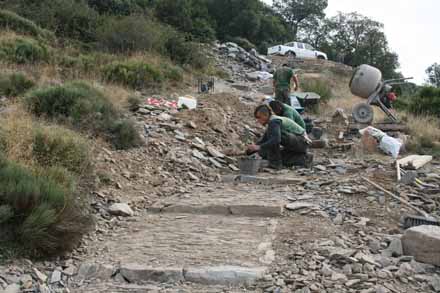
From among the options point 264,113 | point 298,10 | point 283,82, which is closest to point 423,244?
point 264,113

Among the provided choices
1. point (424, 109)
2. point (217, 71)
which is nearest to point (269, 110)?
point (424, 109)

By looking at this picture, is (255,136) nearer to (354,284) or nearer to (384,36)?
(354,284)

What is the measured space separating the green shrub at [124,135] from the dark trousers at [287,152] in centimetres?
175

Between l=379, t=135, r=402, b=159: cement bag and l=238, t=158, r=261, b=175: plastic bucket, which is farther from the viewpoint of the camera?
l=379, t=135, r=402, b=159: cement bag

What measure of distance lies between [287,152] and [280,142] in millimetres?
359

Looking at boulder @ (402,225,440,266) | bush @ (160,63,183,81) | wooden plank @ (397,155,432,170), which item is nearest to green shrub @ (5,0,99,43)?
bush @ (160,63,183,81)

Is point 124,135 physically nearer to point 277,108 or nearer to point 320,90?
point 277,108

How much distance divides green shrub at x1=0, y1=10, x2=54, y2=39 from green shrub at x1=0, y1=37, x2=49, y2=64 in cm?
311

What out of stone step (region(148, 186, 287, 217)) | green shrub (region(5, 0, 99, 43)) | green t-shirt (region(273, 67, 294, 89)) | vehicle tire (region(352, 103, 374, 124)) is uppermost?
green shrub (region(5, 0, 99, 43))

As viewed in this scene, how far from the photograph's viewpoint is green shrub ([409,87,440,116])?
13234mm

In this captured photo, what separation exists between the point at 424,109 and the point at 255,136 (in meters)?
6.35

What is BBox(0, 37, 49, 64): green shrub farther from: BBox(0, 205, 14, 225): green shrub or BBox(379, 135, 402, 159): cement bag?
BBox(0, 205, 14, 225): green shrub

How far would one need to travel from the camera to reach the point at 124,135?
6625mm

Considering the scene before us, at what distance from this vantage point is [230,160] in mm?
7363
